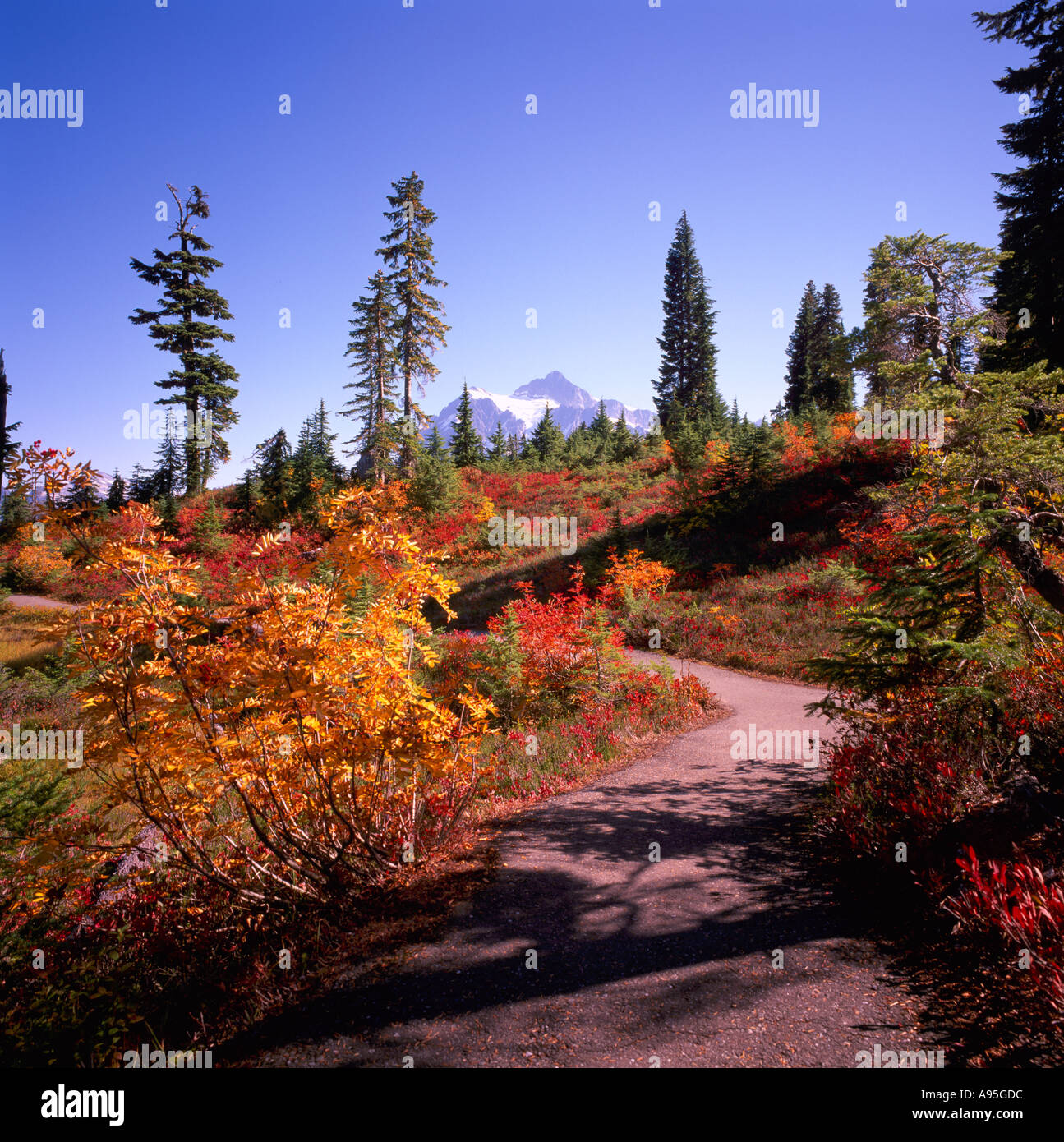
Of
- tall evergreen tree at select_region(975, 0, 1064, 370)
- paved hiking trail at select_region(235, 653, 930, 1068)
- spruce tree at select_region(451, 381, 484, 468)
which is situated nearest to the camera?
paved hiking trail at select_region(235, 653, 930, 1068)

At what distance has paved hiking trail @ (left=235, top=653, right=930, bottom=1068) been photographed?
2906mm

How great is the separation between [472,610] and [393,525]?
18128mm

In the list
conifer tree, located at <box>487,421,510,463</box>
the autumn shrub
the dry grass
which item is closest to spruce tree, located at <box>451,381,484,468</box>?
conifer tree, located at <box>487,421,510,463</box>

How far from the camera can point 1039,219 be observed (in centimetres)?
1502

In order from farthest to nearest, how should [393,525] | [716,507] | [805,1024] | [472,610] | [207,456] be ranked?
[207,456], [716,507], [472,610], [393,525], [805,1024]

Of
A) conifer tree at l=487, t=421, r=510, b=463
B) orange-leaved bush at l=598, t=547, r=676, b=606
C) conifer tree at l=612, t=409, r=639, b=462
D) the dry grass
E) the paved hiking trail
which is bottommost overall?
the paved hiking trail

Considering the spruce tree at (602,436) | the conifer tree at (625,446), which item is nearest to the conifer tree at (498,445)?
the spruce tree at (602,436)

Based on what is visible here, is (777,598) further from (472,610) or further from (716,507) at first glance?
(472,610)

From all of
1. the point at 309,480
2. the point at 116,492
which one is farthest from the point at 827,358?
the point at 116,492

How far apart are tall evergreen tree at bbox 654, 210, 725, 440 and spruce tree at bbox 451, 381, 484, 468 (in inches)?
609

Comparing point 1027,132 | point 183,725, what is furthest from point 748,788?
point 1027,132

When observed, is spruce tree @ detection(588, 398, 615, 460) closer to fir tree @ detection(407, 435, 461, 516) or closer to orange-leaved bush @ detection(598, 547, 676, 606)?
fir tree @ detection(407, 435, 461, 516)

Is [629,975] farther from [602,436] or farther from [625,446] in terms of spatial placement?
[602,436]
